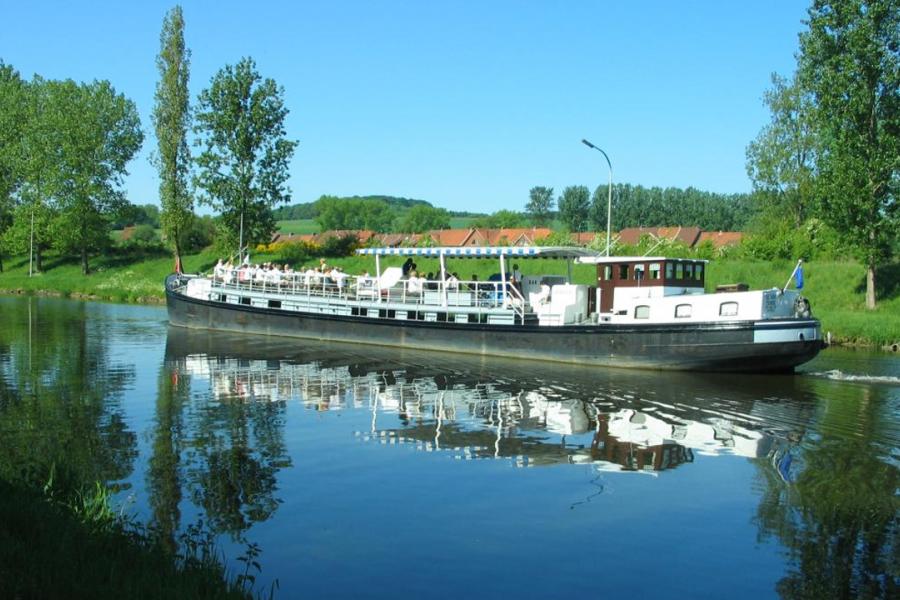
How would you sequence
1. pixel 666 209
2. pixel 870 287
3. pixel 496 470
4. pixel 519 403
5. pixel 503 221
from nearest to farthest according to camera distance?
pixel 496 470 → pixel 519 403 → pixel 870 287 → pixel 666 209 → pixel 503 221

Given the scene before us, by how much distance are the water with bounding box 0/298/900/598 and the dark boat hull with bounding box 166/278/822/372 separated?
882mm

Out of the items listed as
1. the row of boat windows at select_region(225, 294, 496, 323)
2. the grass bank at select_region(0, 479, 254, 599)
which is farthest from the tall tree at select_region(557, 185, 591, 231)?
the grass bank at select_region(0, 479, 254, 599)

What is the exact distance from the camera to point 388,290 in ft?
118

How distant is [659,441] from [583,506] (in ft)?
16.7

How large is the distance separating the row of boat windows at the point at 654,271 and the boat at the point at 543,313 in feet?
0.12

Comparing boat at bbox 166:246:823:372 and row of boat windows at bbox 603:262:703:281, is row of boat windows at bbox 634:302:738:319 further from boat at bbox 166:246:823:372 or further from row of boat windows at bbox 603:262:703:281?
row of boat windows at bbox 603:262:703:281

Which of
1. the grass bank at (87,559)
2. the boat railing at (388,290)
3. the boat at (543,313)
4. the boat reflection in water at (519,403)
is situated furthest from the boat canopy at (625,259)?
the grass bank at (87,559)

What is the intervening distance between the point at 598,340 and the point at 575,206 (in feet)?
345

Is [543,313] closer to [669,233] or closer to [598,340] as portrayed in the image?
[598,340]

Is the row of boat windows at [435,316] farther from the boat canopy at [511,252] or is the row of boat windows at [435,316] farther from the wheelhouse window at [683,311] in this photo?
the wheelhouse window at [683,311]

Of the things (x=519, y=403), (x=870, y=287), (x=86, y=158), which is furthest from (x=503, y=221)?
(x=519, y=403)

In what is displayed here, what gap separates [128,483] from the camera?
13.8m

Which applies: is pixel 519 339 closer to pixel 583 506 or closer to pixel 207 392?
pixel 207 392

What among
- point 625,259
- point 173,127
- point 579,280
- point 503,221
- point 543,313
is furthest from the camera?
point 503,221
